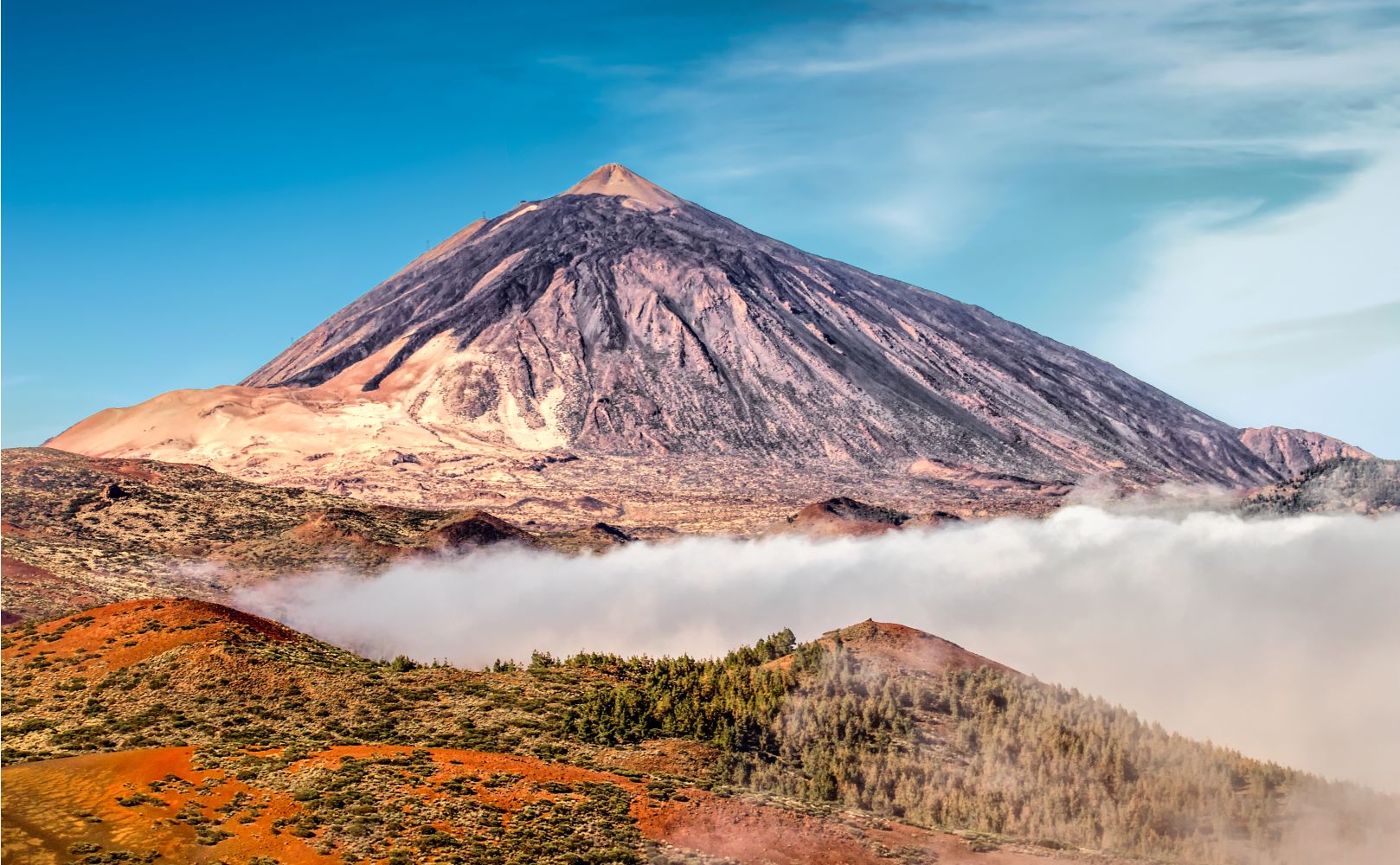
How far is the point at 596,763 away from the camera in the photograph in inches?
1478

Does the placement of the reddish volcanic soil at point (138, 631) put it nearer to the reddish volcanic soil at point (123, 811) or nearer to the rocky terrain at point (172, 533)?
the reddish volcanic soil at point (123, 811)

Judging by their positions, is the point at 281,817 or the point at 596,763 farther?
the point at 596,763

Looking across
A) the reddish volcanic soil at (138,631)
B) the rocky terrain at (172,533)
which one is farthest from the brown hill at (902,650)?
the rocky terrain at (172,533)

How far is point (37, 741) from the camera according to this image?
35.9 meters

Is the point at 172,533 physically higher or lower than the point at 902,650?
higher

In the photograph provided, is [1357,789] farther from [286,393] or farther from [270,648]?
[286,393]

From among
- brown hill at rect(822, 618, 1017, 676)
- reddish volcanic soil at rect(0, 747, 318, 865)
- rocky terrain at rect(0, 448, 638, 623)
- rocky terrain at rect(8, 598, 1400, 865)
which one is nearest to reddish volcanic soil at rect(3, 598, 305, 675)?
rocky terrain at rect(8, 598, 1400, 865)

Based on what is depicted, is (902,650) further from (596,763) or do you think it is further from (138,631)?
(138,631)

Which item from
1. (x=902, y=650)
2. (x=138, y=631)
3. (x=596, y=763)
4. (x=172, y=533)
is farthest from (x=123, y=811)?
(x=172, y=533)

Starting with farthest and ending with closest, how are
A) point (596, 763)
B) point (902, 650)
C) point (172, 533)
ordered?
point (172, 533) < point (902, 650) < point (596, 763)

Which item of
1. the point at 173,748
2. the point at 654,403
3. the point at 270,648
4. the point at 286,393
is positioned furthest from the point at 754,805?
the point at 286,393

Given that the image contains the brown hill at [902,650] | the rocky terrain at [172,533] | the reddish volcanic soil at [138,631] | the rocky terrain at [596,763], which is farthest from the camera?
the rocky terrain at [172,533]

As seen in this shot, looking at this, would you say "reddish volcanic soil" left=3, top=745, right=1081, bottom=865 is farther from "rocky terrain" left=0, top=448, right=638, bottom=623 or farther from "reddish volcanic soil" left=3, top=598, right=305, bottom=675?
"rocky terrain" left=0, top=448, right=638, bottom=623

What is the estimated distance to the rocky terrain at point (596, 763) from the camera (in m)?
29.9
